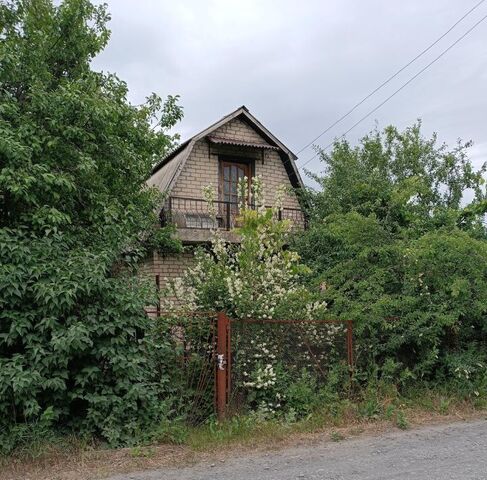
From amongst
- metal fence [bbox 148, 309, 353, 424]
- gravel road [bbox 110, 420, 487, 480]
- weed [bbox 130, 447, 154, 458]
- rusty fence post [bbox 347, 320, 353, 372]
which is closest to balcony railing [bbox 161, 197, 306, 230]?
rusty fence post [bbox 347, 320, 353, 372]

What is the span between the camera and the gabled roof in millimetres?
12406

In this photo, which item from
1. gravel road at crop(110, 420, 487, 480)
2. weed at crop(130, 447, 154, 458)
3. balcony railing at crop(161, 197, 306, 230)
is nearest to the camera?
gravel road at crop(110, 420, 487, 480)

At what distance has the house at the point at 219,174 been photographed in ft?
38.5

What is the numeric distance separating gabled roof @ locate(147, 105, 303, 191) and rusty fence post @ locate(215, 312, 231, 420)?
6195mm

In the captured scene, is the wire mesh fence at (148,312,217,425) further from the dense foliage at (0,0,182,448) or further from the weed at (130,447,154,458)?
the weed at (130,447,154,458)

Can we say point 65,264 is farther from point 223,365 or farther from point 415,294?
point 415,294

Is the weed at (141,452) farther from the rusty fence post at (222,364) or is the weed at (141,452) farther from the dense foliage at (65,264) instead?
the rusty fence post at (222,364)

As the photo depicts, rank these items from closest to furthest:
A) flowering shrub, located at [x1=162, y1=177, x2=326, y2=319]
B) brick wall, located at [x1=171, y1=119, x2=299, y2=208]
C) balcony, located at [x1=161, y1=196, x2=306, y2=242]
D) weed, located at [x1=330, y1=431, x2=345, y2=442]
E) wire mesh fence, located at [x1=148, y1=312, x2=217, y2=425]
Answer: weed, located at [x1=330, y1=431, x2=345, y2=442] < wire mesh fence, located at [x1=148, y1=312, x2=217, y2=425] < flowering shrub, located at [x1=162, y1=177, x2=326, y2=319] < balcony, located at [x1=161, y1=196, x2=306, y2=242] < brick wall, located at [x1=171, y1=119, x2=299, y2=208]

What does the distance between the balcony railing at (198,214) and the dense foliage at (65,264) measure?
14.7 ft

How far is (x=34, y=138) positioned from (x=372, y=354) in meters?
5.29

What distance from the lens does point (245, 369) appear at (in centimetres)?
654

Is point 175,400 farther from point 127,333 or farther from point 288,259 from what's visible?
point 288,259

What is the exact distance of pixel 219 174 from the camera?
13.1 metres

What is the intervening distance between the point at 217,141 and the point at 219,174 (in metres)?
0.87
